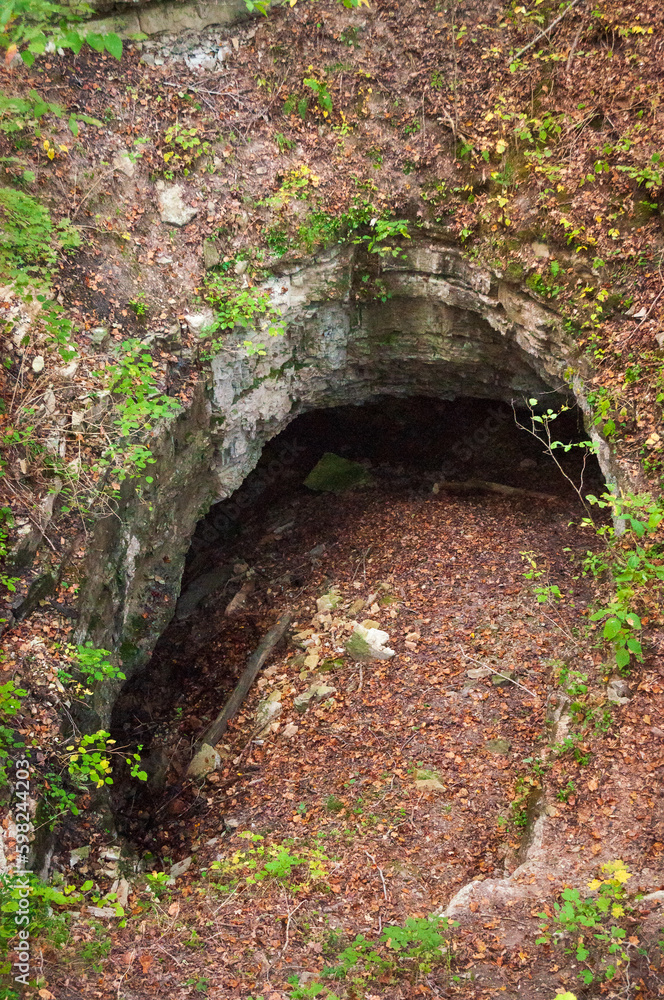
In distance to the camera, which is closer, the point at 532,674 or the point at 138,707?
the point at 532,674

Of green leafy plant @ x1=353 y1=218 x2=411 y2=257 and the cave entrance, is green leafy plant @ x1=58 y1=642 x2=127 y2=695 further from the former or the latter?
green leafy plant @ x1=353 y1=218 x2=411 y2=257

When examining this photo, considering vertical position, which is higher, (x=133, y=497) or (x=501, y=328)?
(x=501, y=328)

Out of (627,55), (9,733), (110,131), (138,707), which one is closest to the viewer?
(9,733)

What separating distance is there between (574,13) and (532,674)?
22.3ft

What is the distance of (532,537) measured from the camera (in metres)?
7.86

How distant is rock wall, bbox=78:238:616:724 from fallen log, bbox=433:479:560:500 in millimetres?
1477

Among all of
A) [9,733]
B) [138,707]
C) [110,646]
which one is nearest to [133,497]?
[110,646]

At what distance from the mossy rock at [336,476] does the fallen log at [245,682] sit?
10.5 feet

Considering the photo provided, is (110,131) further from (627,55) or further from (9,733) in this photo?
(9,733)

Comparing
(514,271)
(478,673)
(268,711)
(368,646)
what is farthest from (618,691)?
(514,271)

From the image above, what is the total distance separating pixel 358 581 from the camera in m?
7.91

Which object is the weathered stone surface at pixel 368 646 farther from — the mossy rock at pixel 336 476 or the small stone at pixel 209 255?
the small stone at pixel 209 255

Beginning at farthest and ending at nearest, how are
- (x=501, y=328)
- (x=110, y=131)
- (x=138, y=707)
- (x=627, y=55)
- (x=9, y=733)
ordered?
(x=138, y=707) < (x=501, y=328) < (x=110, y=131) < (x=627, y=55) < (x=9, y=733)

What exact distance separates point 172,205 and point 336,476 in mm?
5292
